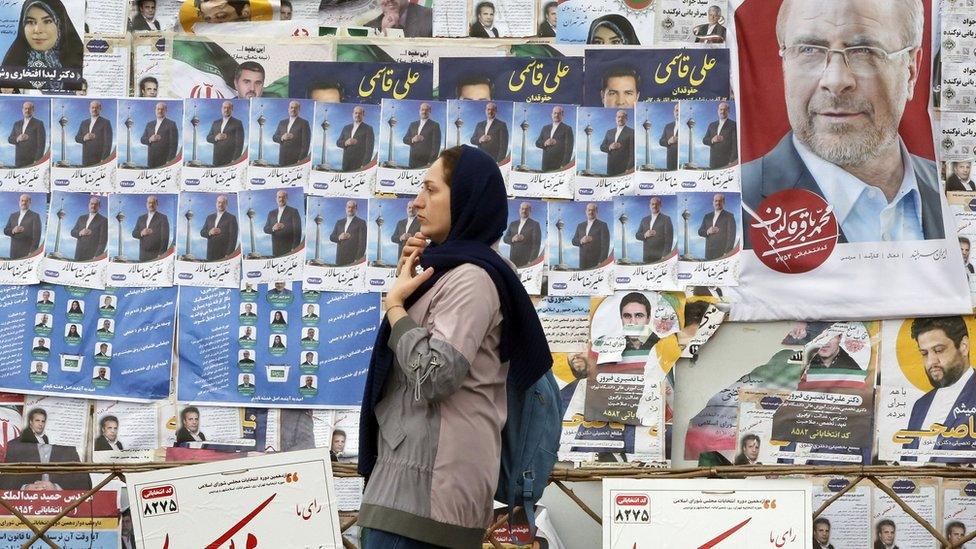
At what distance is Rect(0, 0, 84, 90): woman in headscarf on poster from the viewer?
18.3ft

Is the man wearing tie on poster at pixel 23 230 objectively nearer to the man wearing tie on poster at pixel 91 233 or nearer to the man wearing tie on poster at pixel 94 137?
the man wearing tie on poster at pixel 91 233

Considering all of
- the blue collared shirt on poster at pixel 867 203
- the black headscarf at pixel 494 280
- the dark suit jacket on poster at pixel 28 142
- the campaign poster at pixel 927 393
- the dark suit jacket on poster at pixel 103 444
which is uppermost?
the dark suit jacket on poster at pixel 28 142

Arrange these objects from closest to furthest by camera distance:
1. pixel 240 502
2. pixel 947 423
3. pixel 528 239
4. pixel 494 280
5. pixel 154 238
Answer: pixel 494 280 < pixel 240 502 < pixel 947 423 < pixel 528 239 < pixel 154 238

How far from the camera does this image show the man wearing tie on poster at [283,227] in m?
5.52

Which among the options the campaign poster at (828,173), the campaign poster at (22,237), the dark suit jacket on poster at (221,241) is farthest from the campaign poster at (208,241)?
the campaign poster at (828,173)

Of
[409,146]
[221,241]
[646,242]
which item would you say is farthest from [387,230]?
[646,242]

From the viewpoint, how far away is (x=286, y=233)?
5523 mm

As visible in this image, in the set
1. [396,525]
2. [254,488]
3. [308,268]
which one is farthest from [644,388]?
[396,525]

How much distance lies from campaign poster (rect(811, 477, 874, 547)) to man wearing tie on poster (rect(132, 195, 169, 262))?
112 inches

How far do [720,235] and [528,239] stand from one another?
0.78 m

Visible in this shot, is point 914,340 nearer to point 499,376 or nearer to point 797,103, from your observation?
point 797,103

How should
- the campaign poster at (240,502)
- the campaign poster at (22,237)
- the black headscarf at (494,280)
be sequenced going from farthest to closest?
the campaign poster at (22,237) < the campaign poster at (240,502) < the black headscarf at (494,280)

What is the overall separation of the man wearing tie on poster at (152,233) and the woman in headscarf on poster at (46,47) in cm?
61

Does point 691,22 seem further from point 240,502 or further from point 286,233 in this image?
point 240,502
